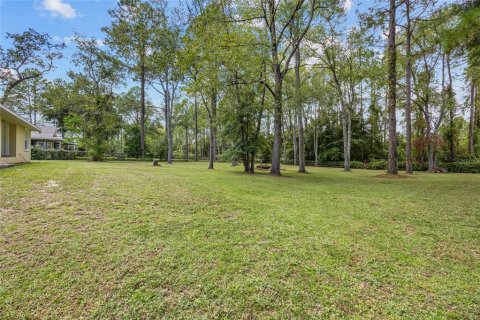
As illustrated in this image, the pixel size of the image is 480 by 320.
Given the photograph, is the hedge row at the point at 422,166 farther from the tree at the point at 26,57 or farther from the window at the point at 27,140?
the tree at the point at 26,57

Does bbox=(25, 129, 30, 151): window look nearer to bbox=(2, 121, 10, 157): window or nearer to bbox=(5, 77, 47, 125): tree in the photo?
bbox=(2, 121, 10, 157): window

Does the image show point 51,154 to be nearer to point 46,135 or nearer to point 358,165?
point 46,135

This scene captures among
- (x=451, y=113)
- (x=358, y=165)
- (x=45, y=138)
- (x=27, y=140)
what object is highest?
(x=451, y=113)

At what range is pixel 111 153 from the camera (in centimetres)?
2814

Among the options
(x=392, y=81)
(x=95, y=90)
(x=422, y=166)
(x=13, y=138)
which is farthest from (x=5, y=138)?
(x=422, y=166)

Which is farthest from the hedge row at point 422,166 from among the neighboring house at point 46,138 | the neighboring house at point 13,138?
the neighboring house at point 46,138

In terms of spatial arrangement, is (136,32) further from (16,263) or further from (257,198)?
(16,263)

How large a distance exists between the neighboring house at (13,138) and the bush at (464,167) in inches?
1091

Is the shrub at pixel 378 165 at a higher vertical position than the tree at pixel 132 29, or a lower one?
lower

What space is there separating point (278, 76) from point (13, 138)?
14304mm

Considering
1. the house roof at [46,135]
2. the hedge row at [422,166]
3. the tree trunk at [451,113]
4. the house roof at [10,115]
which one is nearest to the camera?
the house roof at [10,115]

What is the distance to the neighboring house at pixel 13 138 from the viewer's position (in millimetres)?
10986

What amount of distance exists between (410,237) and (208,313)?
3.29 meters

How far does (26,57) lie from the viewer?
68.4 ft
